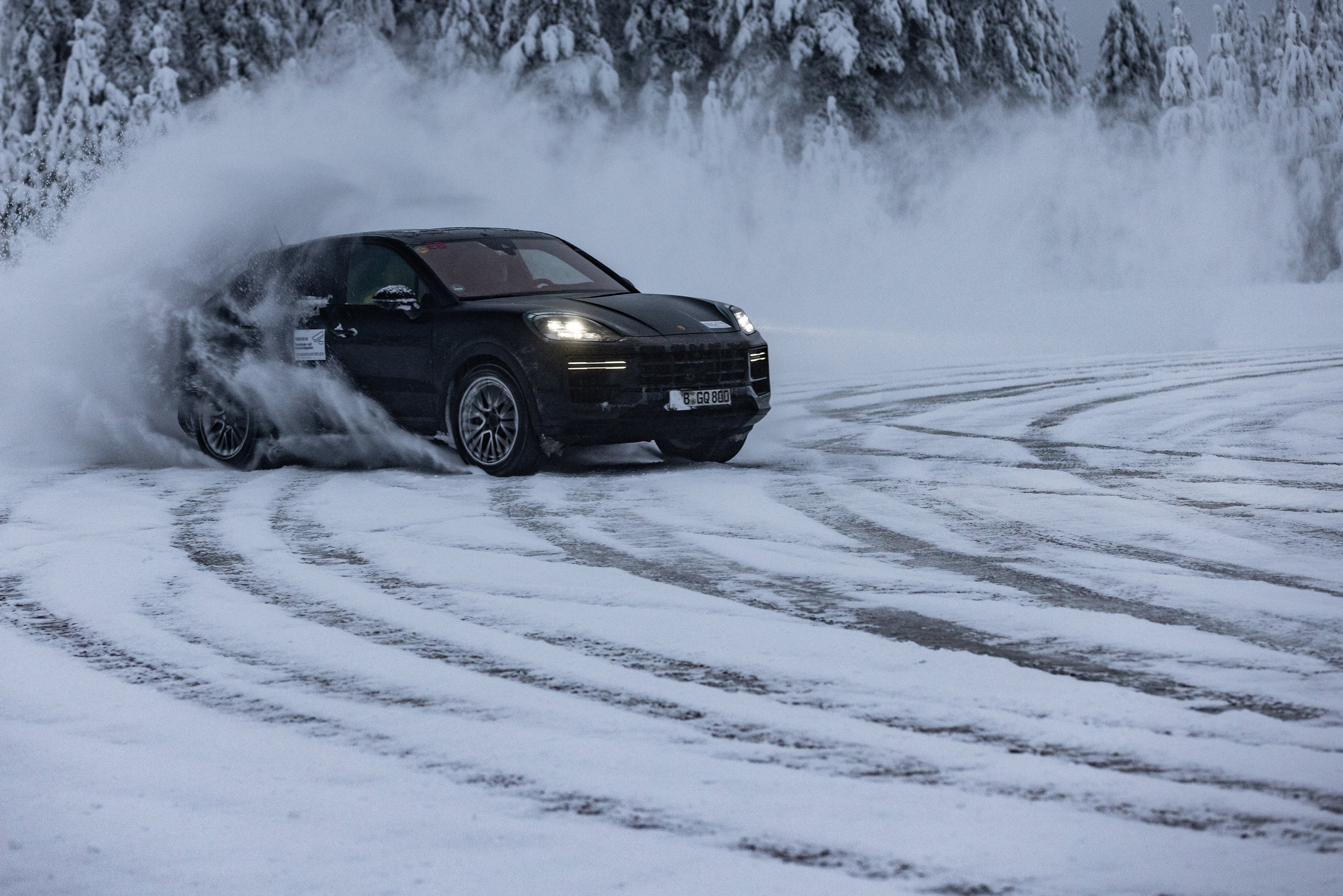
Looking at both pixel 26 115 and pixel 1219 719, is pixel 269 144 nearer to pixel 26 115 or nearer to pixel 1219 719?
pixel 1219 719

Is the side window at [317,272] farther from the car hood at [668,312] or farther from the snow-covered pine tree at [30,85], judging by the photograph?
the snow-covered pine tree at [30,85]

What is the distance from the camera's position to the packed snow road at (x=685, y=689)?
Result: 3.66 metres

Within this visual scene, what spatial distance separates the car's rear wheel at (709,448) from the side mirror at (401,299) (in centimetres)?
175

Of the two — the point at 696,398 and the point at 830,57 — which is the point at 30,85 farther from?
the point at 696,398

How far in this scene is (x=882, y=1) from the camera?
39531 millimetres

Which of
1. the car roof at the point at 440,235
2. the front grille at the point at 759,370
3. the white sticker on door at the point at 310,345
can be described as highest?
the car roof at the point at 440,235

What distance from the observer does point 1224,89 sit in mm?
43656

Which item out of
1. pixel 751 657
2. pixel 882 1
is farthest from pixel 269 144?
pixel 882 1

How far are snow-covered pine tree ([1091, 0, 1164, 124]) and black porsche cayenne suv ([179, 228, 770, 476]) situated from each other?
43.2 meters

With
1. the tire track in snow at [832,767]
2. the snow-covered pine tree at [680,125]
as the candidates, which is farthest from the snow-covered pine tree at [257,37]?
the tire track in snow at [832,767]

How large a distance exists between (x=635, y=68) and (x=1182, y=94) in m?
13.8

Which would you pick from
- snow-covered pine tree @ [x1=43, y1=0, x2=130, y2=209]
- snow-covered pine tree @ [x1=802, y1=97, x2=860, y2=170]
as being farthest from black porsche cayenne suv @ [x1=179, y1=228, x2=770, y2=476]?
snow-covered pine tree @ [x1=43, y1=0, x2=130, y2=209]

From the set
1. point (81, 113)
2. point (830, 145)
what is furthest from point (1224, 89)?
point (81, 113)

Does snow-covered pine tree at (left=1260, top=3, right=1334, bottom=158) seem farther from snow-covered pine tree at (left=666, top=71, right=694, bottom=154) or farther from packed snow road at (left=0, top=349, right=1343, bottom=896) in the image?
packed snow road at (left=0, top=349, right=1343, bottom=896)
